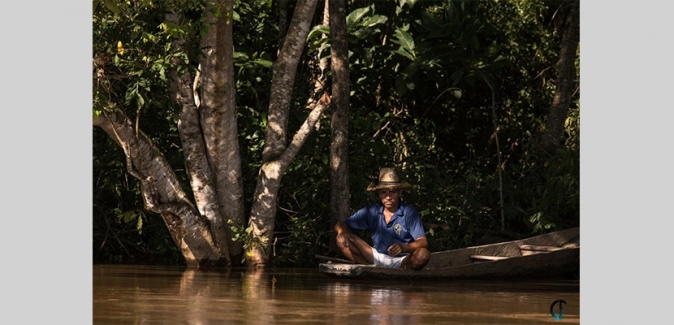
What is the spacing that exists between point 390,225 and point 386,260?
371mm

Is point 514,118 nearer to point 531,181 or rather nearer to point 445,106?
point 445,106

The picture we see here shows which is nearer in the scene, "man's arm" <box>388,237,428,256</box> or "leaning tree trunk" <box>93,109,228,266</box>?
"man's arm" <box>388,237,428,256</box>

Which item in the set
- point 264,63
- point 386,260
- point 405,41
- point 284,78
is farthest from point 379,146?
point 386,260

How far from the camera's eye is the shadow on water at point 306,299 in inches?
324

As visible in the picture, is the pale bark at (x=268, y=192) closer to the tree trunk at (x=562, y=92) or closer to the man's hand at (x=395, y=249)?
the man's hand at (x=395, y=249)

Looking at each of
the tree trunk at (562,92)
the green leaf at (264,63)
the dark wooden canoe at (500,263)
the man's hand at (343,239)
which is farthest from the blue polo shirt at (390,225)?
the tree trunk at (562,92)

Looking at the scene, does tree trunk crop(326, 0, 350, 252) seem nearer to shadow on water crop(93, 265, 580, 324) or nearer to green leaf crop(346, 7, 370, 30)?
shadow on water crop(93, 265, 580, 324)

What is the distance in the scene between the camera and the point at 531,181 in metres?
14.5

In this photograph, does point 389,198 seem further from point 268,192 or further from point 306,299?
point 268,192

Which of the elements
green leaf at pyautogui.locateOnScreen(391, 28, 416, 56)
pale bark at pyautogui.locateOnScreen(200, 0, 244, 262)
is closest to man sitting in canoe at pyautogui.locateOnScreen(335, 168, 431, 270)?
pale bark at pyautogui.locateOnScreen(200, 0, 244, 262)

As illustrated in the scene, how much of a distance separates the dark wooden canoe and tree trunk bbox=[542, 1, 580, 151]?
79.2 inches

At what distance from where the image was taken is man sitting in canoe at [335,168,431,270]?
11.0 metres

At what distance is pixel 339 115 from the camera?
1295 cm

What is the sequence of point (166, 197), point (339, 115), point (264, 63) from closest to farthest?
point (166, 197) → point (339, 115) → point (264, 63)
